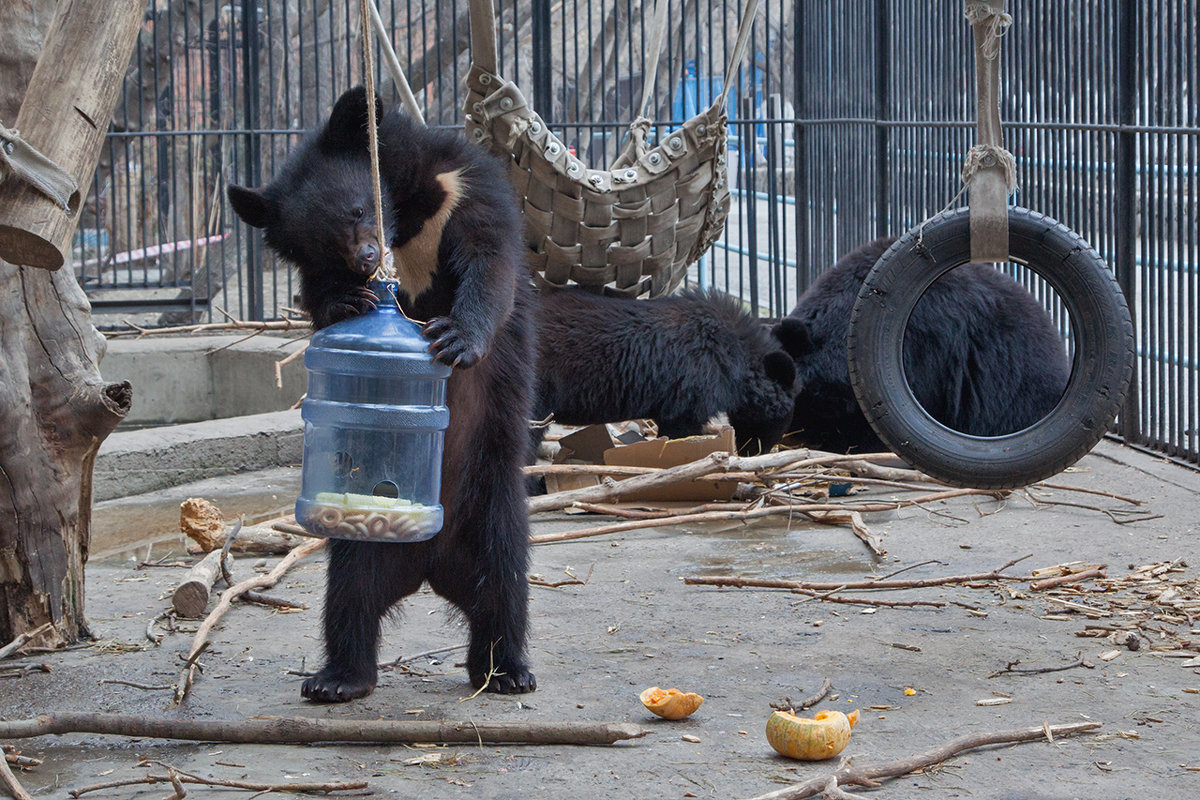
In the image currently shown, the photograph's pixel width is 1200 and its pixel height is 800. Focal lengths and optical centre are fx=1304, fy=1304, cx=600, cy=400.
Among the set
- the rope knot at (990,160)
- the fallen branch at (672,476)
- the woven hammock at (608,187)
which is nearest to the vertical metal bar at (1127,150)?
the woven hammock at (608,187)

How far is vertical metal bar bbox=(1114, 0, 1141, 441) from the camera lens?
723 centimetres

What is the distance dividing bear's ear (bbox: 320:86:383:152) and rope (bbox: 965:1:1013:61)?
1.79 meters

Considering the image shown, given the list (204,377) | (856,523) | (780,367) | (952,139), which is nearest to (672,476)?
(856,523)

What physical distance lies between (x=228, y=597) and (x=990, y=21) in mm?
3130

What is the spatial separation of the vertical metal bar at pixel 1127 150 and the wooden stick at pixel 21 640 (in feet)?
18.7

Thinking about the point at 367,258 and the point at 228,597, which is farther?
the point at 228,597

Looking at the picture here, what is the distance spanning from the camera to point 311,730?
321 cm

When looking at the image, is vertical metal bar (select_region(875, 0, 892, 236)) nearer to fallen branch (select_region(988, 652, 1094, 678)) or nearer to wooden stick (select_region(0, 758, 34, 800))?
fallen branch (select_region(988, 652, 1094, 678))

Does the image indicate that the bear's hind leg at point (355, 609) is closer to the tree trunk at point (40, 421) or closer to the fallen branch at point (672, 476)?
the tree trunk at point (40, 421)

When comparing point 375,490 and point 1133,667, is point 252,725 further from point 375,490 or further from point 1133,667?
point 1133,667

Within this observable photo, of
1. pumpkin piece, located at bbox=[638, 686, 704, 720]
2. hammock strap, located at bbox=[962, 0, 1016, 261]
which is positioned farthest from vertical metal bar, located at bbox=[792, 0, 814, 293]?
pumpkin piece, located at bbox=[638, 686, 704, 720]

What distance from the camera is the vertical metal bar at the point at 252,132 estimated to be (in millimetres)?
10766

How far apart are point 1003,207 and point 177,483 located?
510 cm

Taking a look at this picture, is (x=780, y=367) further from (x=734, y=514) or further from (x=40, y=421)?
(x=40, y=421)
